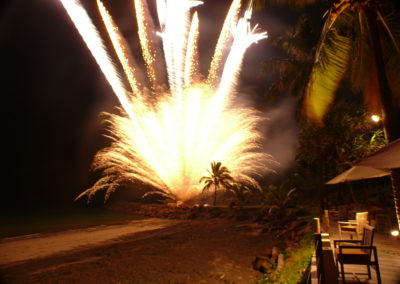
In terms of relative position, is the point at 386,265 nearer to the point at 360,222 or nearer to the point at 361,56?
the point at 360,222

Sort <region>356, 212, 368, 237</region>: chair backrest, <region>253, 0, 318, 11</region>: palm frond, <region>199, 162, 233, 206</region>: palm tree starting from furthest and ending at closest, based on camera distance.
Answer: <region>199, 162, 233, 206</region>: palm tree < <region>253, 0, 318, 11</region>: palm frond < <region>356, 212, 368, 237</region>: chair backrest

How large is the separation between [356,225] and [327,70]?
13.5ft

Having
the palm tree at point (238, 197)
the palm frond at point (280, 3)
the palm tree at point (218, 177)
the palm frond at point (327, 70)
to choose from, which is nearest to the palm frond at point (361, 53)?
the palm frond at point (327, 70)

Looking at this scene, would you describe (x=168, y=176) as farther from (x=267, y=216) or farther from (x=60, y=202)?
(x=60, y=202)

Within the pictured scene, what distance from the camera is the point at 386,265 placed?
18.0ft

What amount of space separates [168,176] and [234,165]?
6232 millimetres

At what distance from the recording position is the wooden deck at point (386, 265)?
4.62 meters

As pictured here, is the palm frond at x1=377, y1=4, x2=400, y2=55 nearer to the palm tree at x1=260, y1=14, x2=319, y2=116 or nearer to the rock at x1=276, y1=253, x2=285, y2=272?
the rock at x1=276, y1=253, x2=285, y2=272

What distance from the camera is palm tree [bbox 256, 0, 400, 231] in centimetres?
579

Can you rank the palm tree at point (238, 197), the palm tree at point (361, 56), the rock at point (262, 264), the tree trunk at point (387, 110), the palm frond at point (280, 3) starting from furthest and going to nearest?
the palm tree at point (238, 197), the rock at point (262, 264), the palm frond at point (280, 3), the palm tree at point (361, 56), the tree trunk at point (387, 110)

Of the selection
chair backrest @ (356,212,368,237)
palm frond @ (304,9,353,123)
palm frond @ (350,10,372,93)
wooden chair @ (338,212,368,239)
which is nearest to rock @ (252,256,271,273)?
wooden chair @ (338,212,368,239)

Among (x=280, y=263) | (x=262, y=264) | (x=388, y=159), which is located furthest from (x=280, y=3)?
(x=262, y=264)

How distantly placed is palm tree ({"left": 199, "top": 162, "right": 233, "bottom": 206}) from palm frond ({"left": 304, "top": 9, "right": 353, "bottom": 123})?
19.6 metres

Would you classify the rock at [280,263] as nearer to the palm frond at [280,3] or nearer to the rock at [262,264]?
the rock at [262,264]
